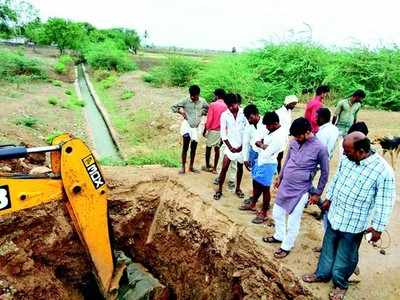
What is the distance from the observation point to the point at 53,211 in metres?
6.72

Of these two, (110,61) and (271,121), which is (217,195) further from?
(110,61)

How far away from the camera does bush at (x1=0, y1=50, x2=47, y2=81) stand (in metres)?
24.4

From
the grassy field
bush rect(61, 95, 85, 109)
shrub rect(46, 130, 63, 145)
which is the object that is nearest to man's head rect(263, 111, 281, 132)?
the grassy field

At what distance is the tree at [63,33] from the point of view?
144 ft

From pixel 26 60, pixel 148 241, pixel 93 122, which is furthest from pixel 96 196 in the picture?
pixel 26 60

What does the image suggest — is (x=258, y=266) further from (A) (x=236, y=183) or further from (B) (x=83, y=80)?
(B) (x=83, y=80)

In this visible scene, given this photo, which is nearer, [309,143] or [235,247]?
[309,143]

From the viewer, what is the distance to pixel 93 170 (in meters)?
4.17

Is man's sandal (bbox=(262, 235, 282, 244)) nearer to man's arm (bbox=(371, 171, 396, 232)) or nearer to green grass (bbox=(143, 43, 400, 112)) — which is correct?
man's arm (bbox=(371, 171, 396, 232))

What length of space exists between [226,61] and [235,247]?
13.2 meters

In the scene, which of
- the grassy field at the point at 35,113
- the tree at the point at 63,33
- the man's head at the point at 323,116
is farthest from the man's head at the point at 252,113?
the tree at the point at 63,33

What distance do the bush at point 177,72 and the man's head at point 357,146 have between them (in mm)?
19816

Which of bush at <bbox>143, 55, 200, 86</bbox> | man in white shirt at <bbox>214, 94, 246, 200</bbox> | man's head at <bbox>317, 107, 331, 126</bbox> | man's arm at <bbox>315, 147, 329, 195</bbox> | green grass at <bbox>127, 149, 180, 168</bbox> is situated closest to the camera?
man's arm at <bbox>315, 147, 329, 195</bbox>

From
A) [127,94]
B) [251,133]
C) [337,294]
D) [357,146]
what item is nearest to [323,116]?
[251,133]
